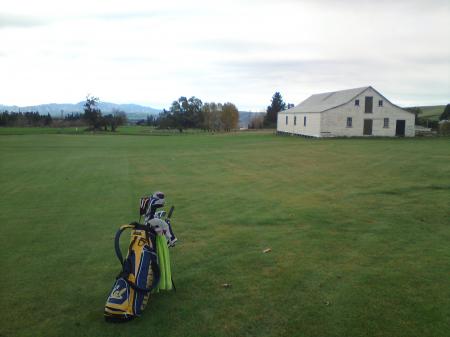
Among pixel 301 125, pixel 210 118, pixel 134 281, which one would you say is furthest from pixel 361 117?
pixel 210 118

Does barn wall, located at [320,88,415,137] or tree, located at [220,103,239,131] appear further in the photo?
tree, located at [220,103,239,131]

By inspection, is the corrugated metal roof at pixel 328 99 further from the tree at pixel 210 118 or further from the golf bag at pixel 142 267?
the golf bag at pixel 142 267

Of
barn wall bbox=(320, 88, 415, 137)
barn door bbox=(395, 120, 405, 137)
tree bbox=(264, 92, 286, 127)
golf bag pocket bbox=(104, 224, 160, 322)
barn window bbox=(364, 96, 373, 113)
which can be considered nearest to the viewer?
golf bag pocket bbox=(104, 224, 160, 322)

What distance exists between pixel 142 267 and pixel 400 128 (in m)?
51.0

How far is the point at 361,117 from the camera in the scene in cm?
4991

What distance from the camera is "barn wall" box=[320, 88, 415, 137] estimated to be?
161 ft

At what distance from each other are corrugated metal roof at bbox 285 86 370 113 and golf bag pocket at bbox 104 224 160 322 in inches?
1818

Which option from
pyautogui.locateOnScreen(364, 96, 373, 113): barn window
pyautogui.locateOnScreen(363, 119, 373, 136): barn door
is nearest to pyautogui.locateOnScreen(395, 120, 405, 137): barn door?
pyautogui.locateOnScreen(363, 119, 373, 136): barn door

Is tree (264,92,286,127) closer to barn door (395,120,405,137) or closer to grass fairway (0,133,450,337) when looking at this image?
barn door (395,120,405,137)

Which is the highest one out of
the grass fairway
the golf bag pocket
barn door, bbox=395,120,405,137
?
barn door, bbox=395,120,405,137

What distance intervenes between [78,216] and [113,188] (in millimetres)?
4572

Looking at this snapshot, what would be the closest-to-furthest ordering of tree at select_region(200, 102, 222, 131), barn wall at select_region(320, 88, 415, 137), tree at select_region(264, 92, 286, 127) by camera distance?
barn wall at select_region(320, 88, 415, 137), tree at select_region(264, 92, 286, 127), tree at select_region(200, 102, 222, 131)

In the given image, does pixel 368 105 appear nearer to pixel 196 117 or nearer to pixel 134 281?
pixel 134 281

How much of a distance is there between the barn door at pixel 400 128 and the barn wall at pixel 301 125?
32.8 ft
